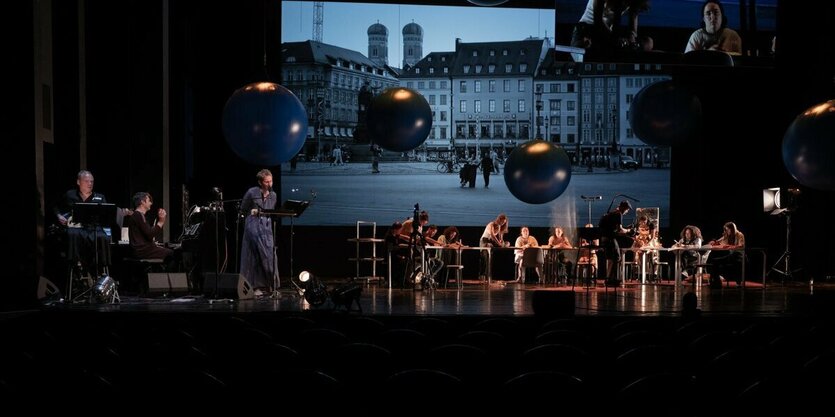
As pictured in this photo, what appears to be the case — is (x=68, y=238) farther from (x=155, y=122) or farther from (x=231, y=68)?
(x=231, y=68)

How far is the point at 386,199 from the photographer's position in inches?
Result: 620

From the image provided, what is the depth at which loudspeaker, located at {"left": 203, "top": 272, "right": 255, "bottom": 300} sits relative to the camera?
31.1ft

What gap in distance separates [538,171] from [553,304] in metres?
1.07

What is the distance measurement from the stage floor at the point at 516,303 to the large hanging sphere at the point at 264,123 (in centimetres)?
161

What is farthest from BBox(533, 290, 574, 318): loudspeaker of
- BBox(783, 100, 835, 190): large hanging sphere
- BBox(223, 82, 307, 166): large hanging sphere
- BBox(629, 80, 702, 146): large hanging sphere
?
BBox(223, 82, 307, 166): large hanging sphere

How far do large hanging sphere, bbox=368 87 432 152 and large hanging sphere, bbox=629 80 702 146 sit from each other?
177 cm

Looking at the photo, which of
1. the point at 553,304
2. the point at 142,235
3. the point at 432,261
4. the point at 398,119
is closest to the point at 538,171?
the point at 553,304

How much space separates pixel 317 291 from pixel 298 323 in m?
3.26

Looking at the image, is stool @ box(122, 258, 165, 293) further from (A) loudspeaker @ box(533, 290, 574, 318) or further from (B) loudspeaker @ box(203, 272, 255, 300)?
(A) loudspeaker @ box(533, 290, 574, 318)

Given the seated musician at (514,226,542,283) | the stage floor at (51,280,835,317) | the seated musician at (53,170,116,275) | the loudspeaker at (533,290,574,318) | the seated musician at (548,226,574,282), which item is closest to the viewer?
the loudspeaker at (533,290,574,318)

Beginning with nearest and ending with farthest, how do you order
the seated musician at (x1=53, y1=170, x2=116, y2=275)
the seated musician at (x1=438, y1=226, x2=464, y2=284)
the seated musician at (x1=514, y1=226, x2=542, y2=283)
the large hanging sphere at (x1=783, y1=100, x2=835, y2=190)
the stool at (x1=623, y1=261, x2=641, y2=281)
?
the large hanging sphere at (x1=783, y1=100, x2=835, y2=190), the seated musician at (x1=53, y1=170, x2=116, y2=275), the seated musician at (x1=438, y1=226, x2=464, y2=284), the seated musician at (x1=514, y1=226, x2=542, y2=283), the stool at (x1=623, y1=261, x2=641, y2=281)

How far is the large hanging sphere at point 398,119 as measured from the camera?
6848 millimetres

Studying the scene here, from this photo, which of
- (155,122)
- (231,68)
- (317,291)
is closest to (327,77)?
(231,68)

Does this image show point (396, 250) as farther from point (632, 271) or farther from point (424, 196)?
point (632, 271)
